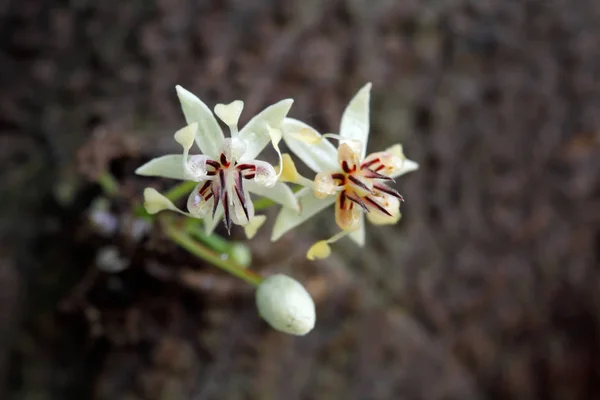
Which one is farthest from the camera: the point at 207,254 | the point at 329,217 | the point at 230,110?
the point at 329,217

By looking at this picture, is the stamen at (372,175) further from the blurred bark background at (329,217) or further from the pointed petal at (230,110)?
the blurred bark background at (329,217)

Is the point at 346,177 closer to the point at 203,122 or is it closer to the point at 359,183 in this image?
the point at 359,183

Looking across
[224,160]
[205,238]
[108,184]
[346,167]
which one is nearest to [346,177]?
[346,167]

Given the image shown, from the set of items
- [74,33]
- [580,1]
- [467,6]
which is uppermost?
[580,1]

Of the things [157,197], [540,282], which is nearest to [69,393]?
[157,197]

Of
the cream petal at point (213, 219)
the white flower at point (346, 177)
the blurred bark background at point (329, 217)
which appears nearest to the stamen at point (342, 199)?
the white flower at point (346, 177)

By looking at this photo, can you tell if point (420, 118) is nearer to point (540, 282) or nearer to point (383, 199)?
point (540, 282)

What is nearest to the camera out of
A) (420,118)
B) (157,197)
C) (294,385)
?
(157,197)
